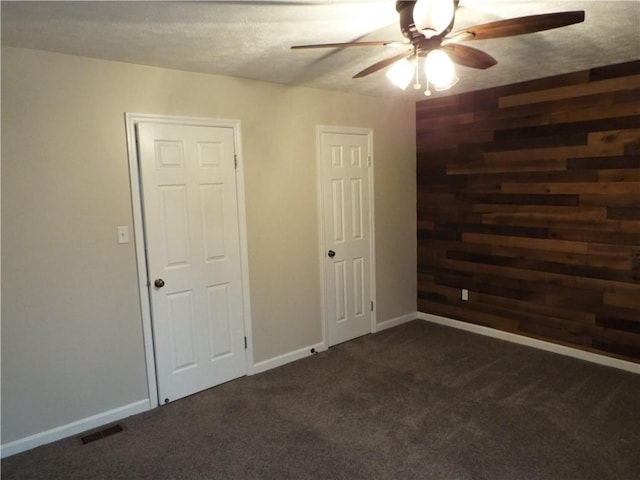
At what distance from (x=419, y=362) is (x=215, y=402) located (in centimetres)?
173

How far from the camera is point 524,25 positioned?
1774mm

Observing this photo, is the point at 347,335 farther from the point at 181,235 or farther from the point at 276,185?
the point at 181,235

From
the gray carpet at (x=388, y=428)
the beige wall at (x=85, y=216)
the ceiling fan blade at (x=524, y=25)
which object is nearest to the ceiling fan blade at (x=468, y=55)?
the ceiling fan blade at (x=524, y=25)

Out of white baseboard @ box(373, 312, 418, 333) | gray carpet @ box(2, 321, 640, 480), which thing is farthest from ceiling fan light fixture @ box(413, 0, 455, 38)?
white baseboard @ box(373, 312, 418, 333)

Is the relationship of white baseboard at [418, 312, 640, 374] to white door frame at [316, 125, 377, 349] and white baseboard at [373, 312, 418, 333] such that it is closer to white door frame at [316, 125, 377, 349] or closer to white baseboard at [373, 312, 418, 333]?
white baseboard at [373, 312, 418, 333]

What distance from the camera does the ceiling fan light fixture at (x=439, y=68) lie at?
1.99 meters

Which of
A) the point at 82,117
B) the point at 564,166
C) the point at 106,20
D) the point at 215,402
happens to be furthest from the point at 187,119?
the point at 564,166

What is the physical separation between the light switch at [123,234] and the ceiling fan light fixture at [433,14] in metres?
2.23

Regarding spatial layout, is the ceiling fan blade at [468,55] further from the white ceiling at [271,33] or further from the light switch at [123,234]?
the light switch at [123,234]

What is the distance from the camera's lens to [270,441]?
2.70 metres

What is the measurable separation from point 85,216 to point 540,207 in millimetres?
3597

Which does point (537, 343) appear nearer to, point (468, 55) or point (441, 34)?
point (468, 55)

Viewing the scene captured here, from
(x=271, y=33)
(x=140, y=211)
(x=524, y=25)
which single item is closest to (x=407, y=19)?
(x=524, y=25)

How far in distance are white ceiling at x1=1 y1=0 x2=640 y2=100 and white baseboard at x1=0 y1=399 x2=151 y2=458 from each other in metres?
2.33
